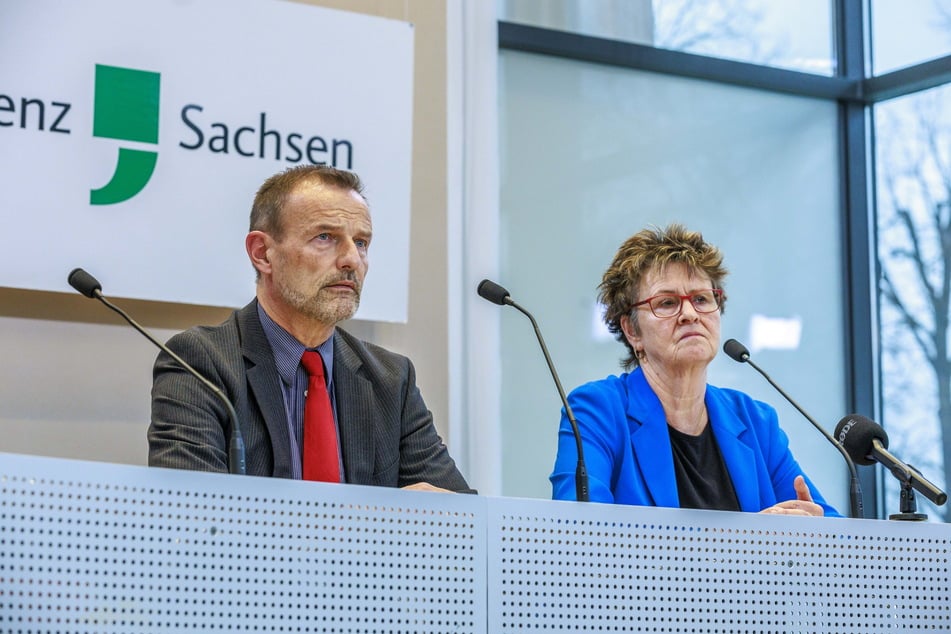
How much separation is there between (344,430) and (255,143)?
112 cm

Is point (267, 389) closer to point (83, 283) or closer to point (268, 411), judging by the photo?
point (268, 411)

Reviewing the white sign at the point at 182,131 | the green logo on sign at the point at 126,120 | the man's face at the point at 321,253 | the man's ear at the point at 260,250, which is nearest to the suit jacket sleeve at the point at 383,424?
the man's face at the point at 321,253

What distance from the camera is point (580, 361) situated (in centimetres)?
422

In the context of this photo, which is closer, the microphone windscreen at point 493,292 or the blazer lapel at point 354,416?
the microphone windscreen at point 493,292

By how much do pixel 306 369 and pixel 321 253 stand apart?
251 millimetres

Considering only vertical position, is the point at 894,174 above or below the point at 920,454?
above

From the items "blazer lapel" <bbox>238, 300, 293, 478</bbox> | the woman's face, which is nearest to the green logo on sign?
A: "blazer lapel" <bbox>238, 300, 293, 478</bbox>

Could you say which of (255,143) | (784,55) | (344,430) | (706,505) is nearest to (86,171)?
(255,143)

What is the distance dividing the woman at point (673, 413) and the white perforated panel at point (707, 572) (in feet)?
1.42

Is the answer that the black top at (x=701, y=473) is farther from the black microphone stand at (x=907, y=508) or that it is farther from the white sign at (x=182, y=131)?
the white sign at (x=182, y=131)

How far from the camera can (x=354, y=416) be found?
103 inches

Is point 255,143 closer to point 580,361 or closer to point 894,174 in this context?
point 580,361

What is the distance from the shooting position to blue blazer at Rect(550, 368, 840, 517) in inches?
105

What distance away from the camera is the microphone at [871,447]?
229 cm
